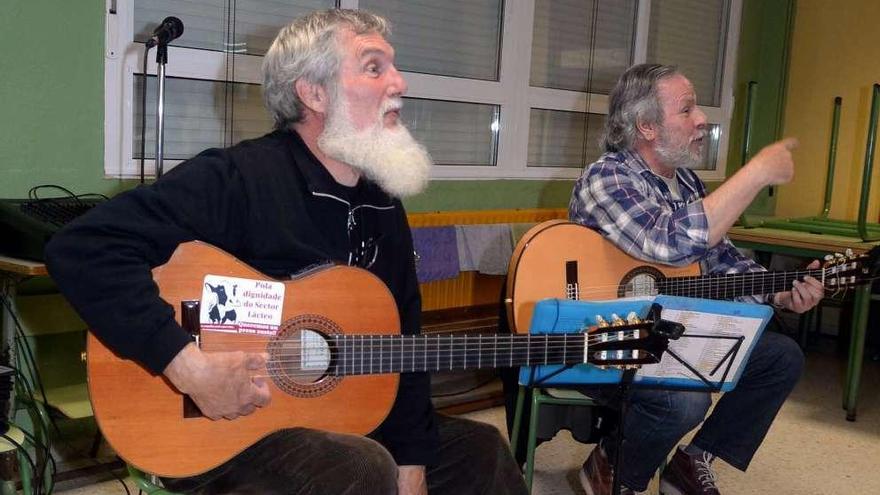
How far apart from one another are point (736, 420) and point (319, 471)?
149 cm

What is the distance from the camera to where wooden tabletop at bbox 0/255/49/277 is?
2.03 meters

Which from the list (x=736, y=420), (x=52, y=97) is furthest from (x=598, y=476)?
(x=52, y=97)

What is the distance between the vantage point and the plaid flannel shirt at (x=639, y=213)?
2.32 m

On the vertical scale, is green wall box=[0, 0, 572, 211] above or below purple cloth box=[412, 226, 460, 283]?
above

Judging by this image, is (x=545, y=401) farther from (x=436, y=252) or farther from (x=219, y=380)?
(x=436, y=252)

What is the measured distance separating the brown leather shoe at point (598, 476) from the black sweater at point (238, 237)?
0.80m

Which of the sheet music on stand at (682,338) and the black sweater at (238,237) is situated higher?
the black sweater at (238,237)

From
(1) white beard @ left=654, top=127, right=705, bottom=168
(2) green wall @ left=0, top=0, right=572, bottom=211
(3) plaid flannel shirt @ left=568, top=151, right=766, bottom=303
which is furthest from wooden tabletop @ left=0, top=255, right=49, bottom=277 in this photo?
(1) white beard @ left=654, top=127, right=705, bottom=168

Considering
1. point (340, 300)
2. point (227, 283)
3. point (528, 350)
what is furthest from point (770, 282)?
point (227, 283)

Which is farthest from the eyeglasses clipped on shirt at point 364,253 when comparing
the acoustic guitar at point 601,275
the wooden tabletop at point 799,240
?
the wooden tabletop at point 799,240

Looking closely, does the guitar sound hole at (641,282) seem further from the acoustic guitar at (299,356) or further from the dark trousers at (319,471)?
the dark trousers at (319,471)

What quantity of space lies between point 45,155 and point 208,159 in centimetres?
126

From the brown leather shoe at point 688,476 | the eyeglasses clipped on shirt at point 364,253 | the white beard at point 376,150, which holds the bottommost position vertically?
the brown leather shoe at point 688,476

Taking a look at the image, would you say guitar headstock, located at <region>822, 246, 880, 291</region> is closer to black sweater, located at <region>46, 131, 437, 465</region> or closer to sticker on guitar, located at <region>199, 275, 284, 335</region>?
black sweater, located at <region>46, 131, 437, 465</region>
